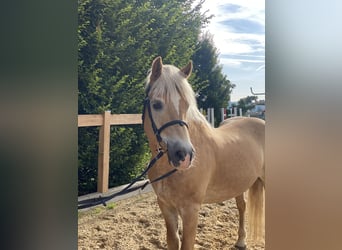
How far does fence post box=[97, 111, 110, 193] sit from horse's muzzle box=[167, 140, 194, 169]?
0.95ft

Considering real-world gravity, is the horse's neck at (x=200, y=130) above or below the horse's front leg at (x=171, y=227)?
above

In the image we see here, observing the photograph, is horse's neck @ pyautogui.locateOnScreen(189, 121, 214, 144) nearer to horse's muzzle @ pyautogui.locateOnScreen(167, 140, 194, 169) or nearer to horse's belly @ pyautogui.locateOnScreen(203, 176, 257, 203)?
horse's muzzle @ pyautogui.locateOnScreen(167, 140, 194, 169)

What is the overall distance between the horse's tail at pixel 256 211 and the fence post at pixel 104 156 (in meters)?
0.56

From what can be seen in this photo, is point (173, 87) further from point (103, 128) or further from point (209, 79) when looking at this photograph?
point (103, 128)

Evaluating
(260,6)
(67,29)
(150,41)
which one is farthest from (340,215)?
(67,29)

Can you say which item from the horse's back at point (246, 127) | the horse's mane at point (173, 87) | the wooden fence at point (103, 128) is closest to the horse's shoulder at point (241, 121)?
the horse's back at point (246, 127)

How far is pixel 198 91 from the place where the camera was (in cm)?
124

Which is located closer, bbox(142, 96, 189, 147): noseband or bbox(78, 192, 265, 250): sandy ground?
bbox(142, 96, 189, 147): noseband

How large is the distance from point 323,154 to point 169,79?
21.6 inches

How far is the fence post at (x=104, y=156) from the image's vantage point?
4.35 feet

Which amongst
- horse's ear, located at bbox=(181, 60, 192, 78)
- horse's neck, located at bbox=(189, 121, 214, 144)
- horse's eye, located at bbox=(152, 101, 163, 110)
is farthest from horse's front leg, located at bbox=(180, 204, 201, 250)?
horse's ear, located at bbox=(181, 60, 192, 78)

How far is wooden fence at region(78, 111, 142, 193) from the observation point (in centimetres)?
132

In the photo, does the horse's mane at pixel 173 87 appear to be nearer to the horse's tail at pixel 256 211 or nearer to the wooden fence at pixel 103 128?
the wooden fence at pixel 103 128

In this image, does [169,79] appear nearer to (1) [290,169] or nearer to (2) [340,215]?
(1) [290,169]
